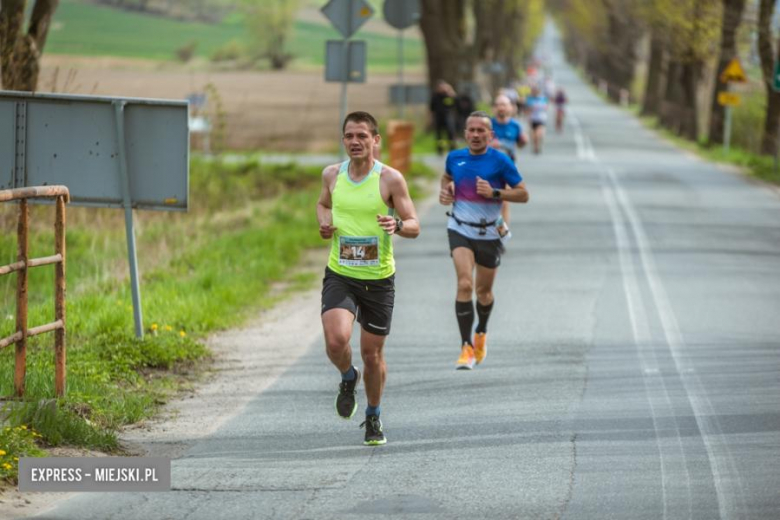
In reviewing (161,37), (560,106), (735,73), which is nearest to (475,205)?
(735,73)

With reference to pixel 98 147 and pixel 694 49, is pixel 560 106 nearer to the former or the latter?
pixel 694 49

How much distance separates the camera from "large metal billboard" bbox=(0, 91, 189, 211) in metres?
11.0

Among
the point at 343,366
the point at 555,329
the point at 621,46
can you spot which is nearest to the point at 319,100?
the point at 621,46

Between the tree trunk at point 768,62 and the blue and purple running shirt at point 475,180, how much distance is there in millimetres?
26324

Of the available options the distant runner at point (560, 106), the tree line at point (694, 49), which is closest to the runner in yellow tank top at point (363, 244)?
the tree line at point (694, 49)

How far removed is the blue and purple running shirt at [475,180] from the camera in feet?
37.3

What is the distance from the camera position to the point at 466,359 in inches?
445

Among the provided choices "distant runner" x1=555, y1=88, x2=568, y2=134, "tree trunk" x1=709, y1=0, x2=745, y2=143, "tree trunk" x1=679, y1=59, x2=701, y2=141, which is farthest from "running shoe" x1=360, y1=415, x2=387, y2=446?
"distant runner" x1=555, y1=88, x2=568, y2=134

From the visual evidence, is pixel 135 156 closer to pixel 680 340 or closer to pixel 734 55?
pixel 680 340

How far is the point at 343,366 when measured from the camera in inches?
344

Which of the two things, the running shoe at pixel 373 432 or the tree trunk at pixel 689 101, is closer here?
the running shoe at pixel 373 432

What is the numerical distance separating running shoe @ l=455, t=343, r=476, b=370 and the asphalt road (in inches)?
4.4

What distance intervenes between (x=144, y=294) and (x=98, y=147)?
3117mm

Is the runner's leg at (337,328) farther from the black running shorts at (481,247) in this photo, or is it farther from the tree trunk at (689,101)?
the tree trunk at (689,101)
